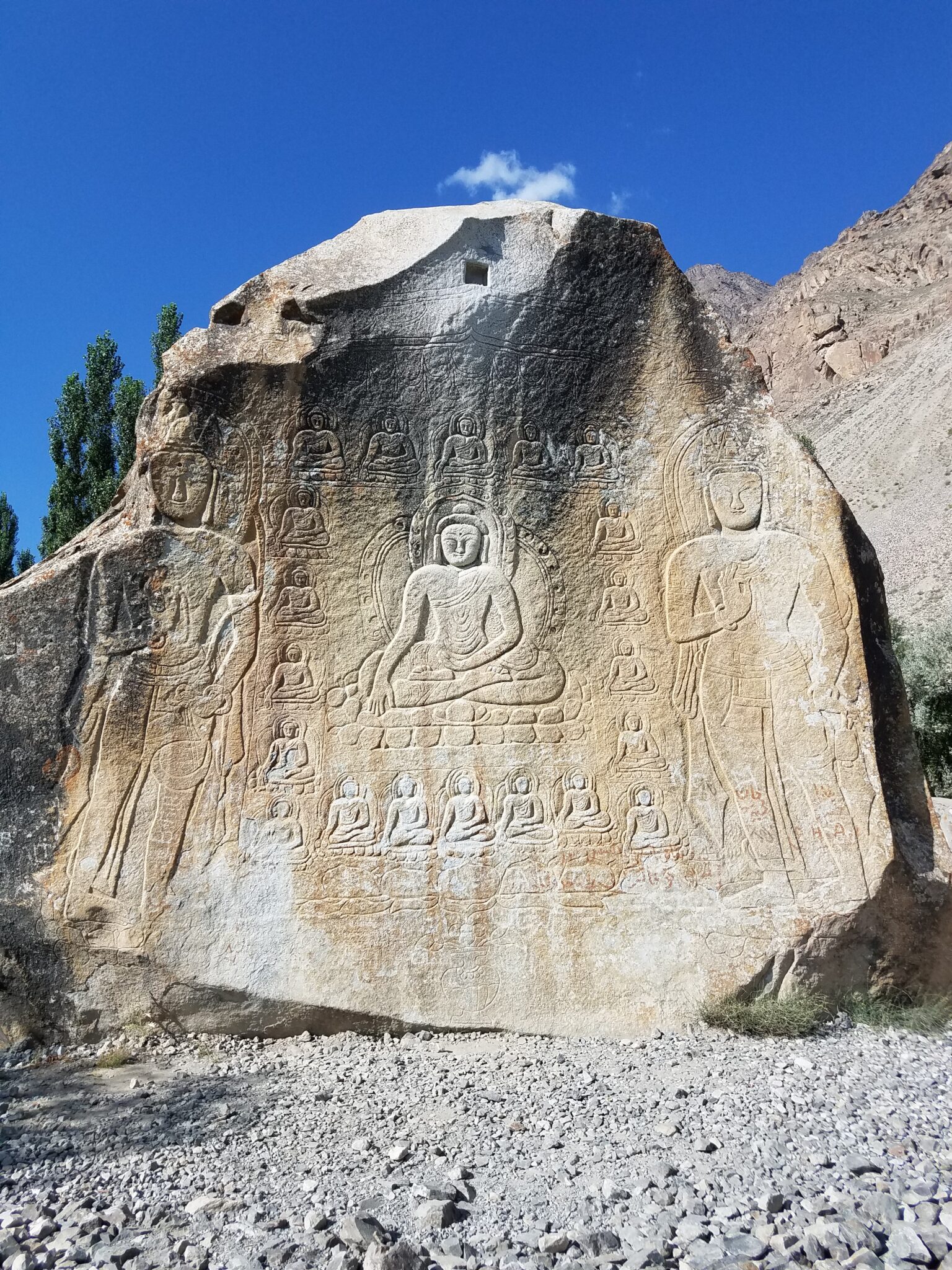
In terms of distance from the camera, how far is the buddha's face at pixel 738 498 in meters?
5.18

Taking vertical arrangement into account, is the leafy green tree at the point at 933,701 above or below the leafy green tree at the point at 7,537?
below

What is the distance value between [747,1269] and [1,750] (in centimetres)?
403

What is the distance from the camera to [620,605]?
515 centimetres

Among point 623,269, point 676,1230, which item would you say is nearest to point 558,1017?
point 676,1230

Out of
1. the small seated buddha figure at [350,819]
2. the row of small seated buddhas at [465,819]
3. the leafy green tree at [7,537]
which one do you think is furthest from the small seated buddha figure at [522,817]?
the leafy green tree at [7,537]

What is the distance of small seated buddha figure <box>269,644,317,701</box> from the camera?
4852 millimetres

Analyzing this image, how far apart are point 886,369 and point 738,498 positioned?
146 feet

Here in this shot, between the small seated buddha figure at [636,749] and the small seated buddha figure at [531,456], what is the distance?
1.54 m

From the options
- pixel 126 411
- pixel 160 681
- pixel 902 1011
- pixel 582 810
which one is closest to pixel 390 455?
pixel 160 681

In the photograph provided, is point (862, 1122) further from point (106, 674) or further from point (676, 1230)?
point (106, 674)

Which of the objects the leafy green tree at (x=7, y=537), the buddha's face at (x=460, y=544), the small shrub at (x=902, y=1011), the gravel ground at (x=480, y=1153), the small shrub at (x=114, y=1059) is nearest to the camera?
the gravel ground at (x=480, y=1153)

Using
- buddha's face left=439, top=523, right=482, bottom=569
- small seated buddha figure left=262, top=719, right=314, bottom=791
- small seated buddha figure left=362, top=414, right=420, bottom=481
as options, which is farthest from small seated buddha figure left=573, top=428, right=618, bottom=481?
small seated buddha figure left=262, top=719, right=314, bottom=791

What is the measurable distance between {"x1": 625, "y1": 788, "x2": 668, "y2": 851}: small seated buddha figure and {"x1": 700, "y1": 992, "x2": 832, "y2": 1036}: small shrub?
85 centimetres

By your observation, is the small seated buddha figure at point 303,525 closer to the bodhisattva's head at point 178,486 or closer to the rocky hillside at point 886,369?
the bodhisattva's head at point 178,486
